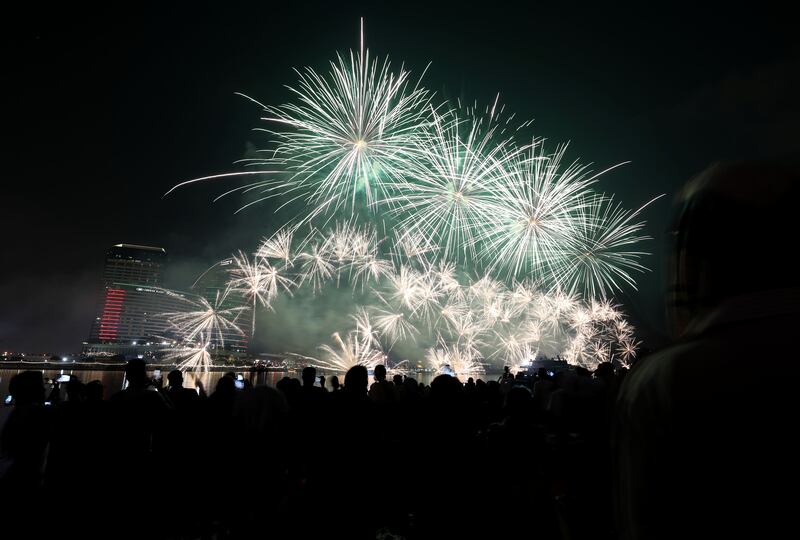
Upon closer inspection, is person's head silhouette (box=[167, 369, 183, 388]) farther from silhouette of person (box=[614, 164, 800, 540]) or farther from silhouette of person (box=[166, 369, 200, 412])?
silhouette of person (box=[614, 164, 800, 540])

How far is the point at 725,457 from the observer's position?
0.85m

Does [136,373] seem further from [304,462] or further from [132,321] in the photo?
[132,321]

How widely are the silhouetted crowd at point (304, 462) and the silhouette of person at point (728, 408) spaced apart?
11.0 ft

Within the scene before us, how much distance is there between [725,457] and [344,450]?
5825 millimetres

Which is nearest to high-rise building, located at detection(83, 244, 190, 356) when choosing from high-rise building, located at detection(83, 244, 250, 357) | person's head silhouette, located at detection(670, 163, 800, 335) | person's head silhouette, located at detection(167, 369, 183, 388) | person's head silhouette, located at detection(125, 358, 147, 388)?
high-rise building, located at detection(83, 244, 250, 357)

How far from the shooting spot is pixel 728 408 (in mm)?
845

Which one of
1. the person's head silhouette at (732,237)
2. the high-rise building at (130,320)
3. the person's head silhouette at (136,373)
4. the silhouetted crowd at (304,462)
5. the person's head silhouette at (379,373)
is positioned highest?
the high-rise building at (130,320)

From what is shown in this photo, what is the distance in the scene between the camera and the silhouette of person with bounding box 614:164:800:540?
32.4 inches

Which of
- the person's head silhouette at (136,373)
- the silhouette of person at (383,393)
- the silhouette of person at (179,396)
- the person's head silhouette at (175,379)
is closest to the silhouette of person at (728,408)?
the person's head silhouette at (136,373)

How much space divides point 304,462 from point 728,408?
6774mm

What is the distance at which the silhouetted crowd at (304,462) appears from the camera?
15.1ft

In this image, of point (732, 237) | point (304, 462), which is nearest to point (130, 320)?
point (304, 462)

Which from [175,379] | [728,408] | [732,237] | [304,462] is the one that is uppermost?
[732,237]

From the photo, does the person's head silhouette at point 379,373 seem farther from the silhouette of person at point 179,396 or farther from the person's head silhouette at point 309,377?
the silhouette of person at point 179,396
